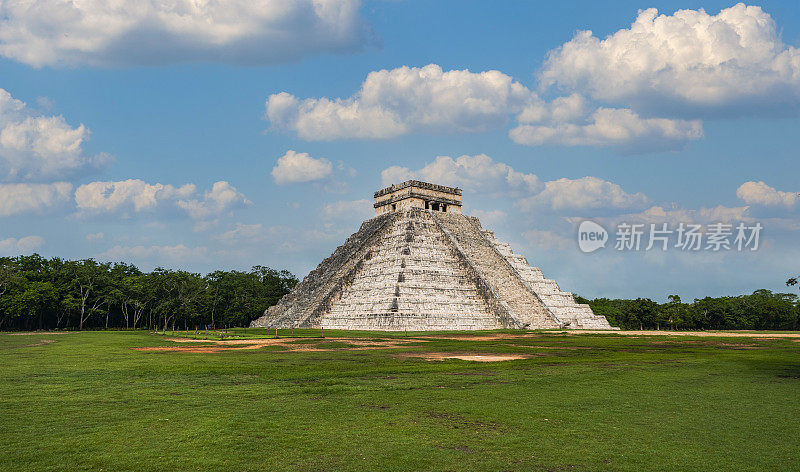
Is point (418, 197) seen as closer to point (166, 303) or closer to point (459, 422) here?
point (166, 303)

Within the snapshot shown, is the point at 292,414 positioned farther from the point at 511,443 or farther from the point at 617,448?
the point at 617,448

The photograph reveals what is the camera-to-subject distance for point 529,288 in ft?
176

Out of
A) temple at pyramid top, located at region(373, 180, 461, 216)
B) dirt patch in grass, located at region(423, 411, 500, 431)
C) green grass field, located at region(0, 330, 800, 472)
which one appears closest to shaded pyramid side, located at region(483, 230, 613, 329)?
temple at pyramid top, located at region(373, 180, 461, 216)

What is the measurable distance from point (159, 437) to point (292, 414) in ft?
8.16

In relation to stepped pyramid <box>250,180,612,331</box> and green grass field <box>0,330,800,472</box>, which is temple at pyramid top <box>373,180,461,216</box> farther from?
green grass field <box>0,330,800,472</box>

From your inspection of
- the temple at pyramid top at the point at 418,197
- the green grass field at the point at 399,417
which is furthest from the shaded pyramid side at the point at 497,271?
the green grass field at the point at 399,417

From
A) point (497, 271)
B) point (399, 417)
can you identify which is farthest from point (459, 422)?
point (497, 271)

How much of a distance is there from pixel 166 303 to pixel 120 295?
17.9ft

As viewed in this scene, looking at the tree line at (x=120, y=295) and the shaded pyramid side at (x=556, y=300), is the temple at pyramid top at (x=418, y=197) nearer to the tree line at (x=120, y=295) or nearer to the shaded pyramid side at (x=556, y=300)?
the shaded pyramid side at (x=556, y=300)

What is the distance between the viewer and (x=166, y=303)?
6600cm

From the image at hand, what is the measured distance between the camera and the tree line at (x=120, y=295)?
56.2 m

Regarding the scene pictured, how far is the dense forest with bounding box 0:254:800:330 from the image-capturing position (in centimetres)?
5844

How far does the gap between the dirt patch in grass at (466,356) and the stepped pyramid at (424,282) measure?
64.1 ft

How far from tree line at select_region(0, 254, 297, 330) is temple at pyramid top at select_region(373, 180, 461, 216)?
21660 mm
